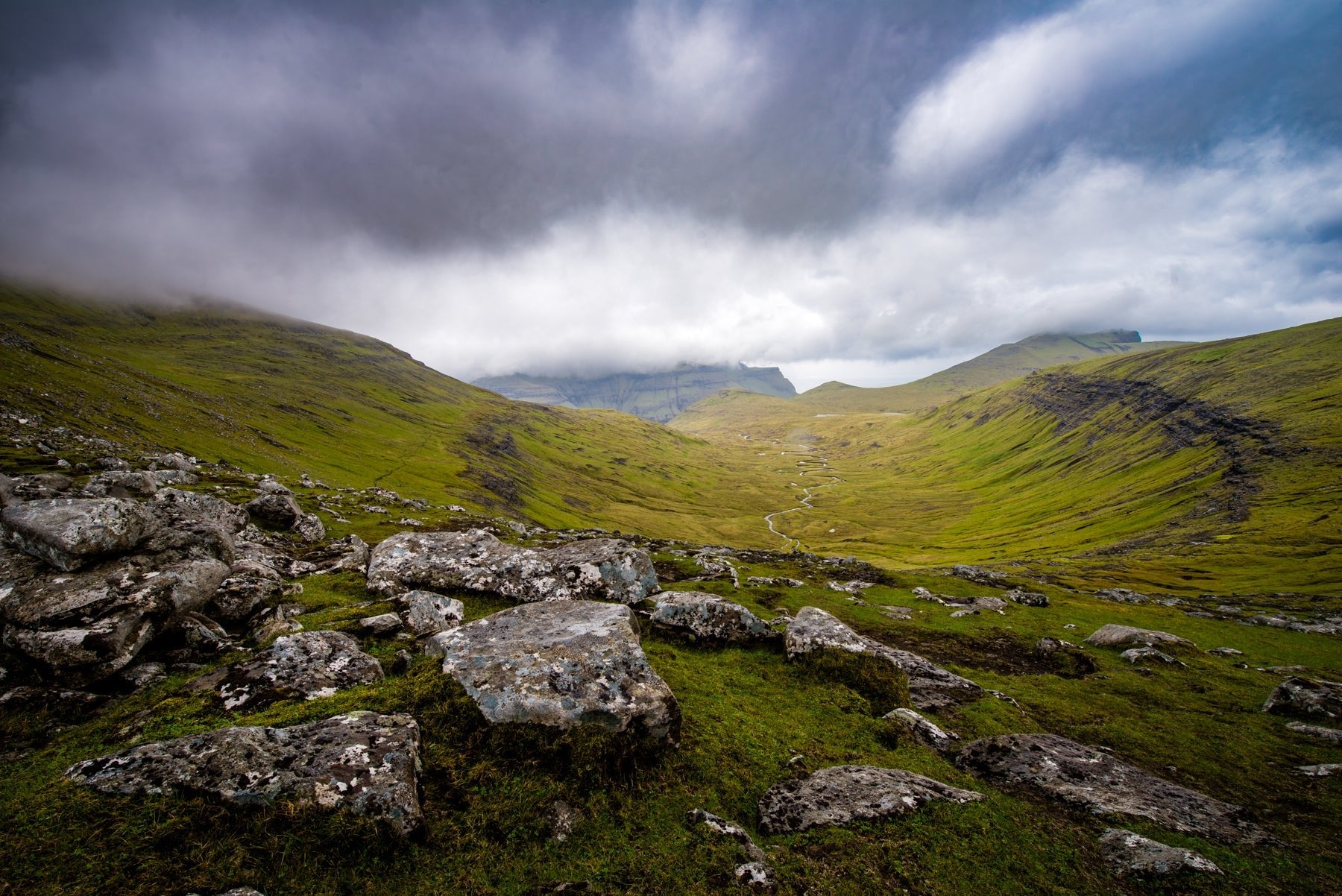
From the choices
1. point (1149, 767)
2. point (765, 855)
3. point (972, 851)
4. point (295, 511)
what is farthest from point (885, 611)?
point (295, 511)

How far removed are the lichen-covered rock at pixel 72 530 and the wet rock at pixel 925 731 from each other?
27.9 m

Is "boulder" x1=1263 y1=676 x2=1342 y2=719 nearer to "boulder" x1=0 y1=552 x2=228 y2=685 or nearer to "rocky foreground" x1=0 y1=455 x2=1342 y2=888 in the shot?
"rocky foreground" x1=0 y1=455 x2=1342 y2=888

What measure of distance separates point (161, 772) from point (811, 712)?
18.4m

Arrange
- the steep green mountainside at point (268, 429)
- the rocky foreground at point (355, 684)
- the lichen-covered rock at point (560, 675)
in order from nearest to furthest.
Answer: the rocky foreground at point (355, 684)
the lichen-covered rock at point (560, 675)
the steep green mountainside at point (268, 429)

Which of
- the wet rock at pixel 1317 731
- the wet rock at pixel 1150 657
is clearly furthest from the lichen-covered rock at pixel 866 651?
the wet rock at pixel 1150 657

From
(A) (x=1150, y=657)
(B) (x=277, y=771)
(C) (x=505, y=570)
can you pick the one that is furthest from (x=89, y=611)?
(A) (x=1150, y=657)

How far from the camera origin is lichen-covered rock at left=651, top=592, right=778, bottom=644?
23.4 meters

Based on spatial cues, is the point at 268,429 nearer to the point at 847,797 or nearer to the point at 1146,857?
the point at 847,797

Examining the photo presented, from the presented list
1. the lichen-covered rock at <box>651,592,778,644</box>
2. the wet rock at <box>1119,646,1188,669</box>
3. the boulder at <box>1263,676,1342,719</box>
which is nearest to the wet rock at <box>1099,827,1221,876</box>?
the lichen-covered rock at <box>651,592,778,644</box>

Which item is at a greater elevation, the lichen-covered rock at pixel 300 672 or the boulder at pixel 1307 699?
the lichen-covered rock at pixel 300 672

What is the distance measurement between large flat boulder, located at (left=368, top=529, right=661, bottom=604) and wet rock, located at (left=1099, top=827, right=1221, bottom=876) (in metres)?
18.6

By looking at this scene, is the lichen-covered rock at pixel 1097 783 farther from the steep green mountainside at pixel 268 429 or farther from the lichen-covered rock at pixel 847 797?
the steep green mountainside at pixel 268 429

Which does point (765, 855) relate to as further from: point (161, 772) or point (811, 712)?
point (161, 772)

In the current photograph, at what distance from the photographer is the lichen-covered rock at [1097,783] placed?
13.9 metres
